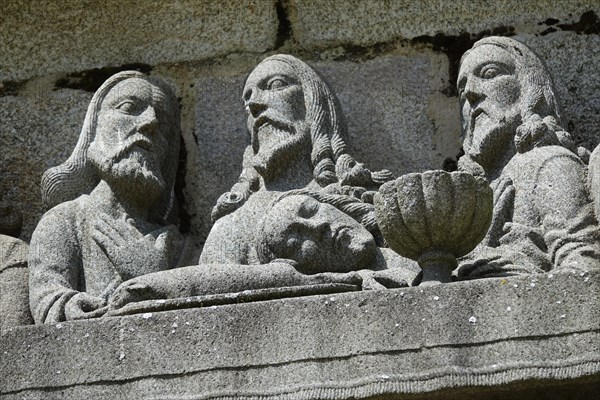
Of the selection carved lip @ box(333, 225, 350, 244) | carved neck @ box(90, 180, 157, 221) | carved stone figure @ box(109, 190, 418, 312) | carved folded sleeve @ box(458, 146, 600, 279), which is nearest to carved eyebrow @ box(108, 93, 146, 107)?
carved neck @ box(90, 180, 157, 221)

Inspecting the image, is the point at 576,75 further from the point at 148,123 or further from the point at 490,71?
the point at 148,123

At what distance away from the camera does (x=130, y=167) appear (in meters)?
5.26

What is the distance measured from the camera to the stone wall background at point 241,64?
5.69 m

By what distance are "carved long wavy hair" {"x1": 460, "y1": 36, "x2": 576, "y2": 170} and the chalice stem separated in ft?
2.12

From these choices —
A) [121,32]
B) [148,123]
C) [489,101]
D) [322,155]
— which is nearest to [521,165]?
[489,101]

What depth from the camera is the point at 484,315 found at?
4379 millimetres

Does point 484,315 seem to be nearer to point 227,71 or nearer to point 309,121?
point 309,121

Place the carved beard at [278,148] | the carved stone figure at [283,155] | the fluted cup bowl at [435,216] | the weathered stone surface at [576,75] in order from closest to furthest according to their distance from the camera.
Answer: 1. the fluted cup bowl at [435,216]
2. the carved stone figure at [283,155]
3. the carved beard at [278,148]
4. the weathered stone surface at [576,75]

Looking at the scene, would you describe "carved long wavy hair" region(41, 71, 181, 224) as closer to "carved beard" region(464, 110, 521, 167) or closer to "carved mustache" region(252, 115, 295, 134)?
"carved mustache" region(252, 115, 295, 134)

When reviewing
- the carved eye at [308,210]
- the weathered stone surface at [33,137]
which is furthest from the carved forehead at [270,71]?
the weathered stone surface at [33,137]

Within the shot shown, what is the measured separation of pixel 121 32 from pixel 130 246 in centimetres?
120

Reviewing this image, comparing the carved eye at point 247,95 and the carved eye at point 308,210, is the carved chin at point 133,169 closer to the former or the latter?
the carved eye at point 247,95

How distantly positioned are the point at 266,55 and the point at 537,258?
1.52 metres

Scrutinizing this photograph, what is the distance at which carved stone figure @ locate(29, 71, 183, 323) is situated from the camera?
16.6 feet
